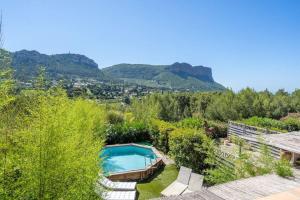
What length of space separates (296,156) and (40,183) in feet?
30.5

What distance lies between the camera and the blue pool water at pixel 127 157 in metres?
17.8

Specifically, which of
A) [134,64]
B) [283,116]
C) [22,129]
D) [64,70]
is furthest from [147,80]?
[22,129]

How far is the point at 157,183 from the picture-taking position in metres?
13.6

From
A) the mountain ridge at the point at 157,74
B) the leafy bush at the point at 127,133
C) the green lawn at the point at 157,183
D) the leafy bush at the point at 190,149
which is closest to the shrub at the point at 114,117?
the leafy bush at the point at 127,133

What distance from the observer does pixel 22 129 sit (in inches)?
246

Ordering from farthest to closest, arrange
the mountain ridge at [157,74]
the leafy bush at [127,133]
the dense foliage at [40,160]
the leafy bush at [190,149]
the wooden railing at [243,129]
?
the mountain ridge at [157,74] → the leafy bush at [127,133] → the wooden railing at [243,129] → the leafy bush at [190,149] → the dense foliage at [40,160]

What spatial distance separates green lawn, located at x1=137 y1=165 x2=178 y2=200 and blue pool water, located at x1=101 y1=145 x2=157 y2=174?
256cm

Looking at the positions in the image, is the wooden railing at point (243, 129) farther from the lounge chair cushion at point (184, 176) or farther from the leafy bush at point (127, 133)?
the lounge chair cushion at point (184, 176)

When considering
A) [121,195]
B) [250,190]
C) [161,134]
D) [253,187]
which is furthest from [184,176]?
[161,134]

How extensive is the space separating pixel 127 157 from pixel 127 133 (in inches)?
80.5

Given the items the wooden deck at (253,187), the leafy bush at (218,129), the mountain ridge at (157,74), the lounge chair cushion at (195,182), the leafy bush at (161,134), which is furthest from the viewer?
the mountain ridge at (157,74)

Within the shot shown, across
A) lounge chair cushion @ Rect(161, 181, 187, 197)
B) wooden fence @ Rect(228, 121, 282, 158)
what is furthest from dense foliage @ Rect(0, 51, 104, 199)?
wooden fence @ Rect(228, 121, 282, 158)

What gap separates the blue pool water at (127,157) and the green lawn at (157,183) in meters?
2.56

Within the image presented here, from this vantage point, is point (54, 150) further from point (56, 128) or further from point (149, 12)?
point (149, 12)
